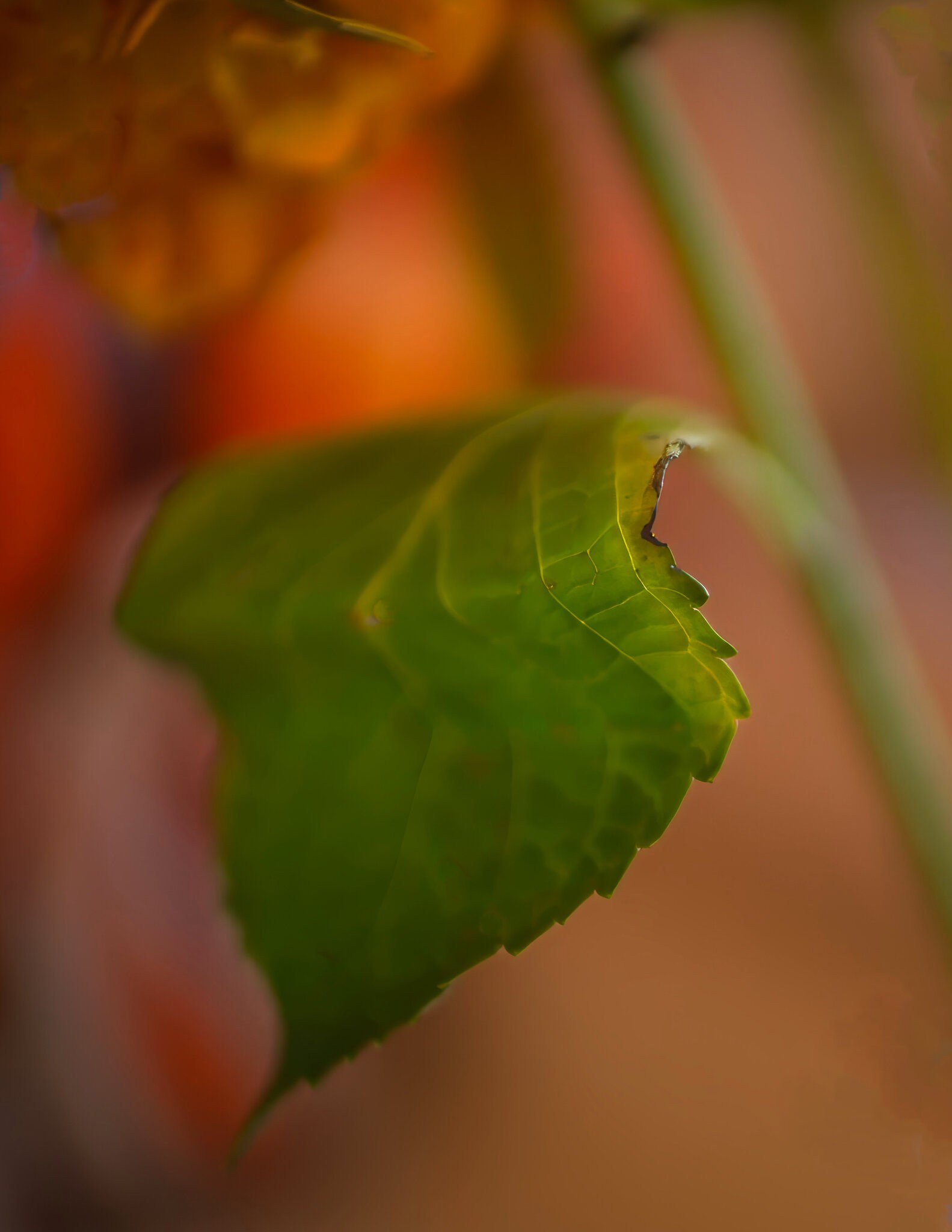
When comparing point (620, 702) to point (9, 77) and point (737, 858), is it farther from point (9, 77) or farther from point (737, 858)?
point (737, 858)

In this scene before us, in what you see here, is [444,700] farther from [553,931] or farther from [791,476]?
[553,931]

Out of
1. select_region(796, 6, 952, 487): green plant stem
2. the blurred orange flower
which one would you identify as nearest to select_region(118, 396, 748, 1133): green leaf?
the blurred orange flower

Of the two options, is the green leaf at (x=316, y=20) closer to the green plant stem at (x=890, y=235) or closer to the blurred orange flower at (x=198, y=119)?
the blurred orange flower at (x=198, y=119)

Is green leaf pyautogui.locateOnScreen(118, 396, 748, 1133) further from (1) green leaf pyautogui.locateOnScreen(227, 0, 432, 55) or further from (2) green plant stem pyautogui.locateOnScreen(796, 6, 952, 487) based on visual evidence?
(2) green plant stem pyautogui.locateOnScreen(796, 6, 952, 487)

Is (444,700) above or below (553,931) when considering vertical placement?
above

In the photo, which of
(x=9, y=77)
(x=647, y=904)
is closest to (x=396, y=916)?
(x=9, y=77)

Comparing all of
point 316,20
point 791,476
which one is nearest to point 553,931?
point 791,476
